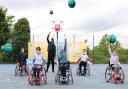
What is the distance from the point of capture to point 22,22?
155ft

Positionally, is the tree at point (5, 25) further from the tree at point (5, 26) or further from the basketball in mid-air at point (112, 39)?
the basketball in mid-air at point (112, 39)

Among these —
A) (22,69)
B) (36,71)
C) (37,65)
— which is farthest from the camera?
(22,69)

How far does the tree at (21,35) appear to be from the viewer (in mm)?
43250

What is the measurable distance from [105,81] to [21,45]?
66.9 ft

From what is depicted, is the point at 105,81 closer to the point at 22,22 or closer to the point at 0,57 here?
the point at 0,57

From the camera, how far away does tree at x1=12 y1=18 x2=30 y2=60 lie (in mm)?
43250

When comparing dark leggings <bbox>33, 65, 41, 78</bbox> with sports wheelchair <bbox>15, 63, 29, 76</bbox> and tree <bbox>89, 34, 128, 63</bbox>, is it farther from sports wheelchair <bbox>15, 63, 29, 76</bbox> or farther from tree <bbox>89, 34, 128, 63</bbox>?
tree <bbox>89, 34, 128, 63</bbox>

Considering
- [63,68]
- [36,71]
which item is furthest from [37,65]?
[63,68]

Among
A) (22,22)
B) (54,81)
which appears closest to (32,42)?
(22,22)

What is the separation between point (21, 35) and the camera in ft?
145

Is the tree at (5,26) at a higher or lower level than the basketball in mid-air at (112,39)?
higher

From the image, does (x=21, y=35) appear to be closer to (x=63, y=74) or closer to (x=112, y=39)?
(x=112, y=39)

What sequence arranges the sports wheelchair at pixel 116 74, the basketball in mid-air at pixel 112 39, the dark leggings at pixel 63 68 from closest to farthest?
1. the dark leggings at pixel 63 68
2. the sports wheelchair at pixel 116 74
3. the basketball in mid-air at pixel 112 39

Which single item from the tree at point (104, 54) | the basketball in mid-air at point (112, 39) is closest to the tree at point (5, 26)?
the tree at point (104, 54)
